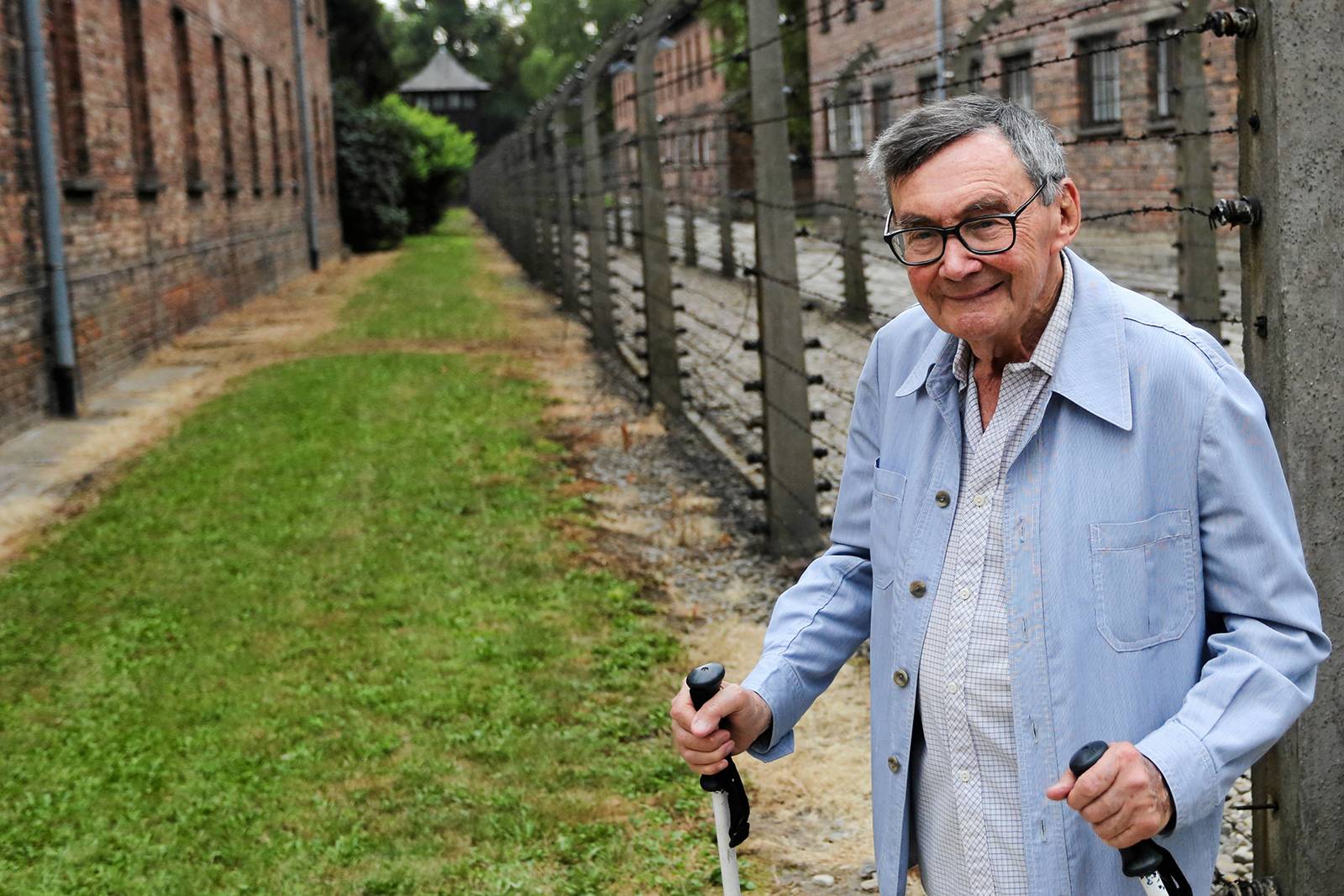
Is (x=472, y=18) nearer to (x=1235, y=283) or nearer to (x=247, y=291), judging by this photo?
(x=247, y=291)

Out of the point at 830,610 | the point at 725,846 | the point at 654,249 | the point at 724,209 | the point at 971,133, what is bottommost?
the point at 725,846

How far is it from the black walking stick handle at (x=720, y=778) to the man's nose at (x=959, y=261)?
0.64 m

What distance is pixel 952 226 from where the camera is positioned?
204 cm

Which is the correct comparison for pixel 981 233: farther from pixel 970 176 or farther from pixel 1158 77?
pixel 1158 77

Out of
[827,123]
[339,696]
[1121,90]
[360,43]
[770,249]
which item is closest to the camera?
[339,696]

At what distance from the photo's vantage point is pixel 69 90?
14.1 m

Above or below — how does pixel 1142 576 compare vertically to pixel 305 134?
below

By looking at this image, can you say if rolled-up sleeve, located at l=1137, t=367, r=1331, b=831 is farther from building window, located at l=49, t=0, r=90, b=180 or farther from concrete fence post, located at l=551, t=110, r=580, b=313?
concrete fence post, located at l=551, t=110, r=580, b=313

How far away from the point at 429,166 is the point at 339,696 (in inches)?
1693

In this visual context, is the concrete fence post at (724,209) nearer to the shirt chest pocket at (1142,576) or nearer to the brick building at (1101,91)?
the brick building at (1101,91)

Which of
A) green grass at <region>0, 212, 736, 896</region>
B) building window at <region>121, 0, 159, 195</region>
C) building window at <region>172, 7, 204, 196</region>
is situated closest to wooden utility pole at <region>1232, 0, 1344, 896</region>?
green grass at <region>0, 212, 736, 896</region>

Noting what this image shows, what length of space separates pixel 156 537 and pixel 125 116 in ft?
30.1

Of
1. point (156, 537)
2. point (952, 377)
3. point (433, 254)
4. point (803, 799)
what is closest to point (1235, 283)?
point (156, 537)

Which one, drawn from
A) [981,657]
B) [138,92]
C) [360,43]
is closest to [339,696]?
[981,657]
